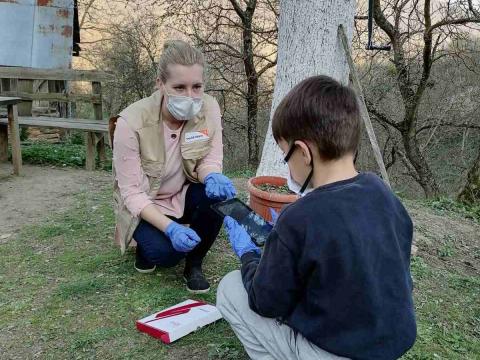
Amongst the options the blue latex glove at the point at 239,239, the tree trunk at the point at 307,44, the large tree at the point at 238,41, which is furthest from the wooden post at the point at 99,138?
the blue latex glove at the point at 239,239

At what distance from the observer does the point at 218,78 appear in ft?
31.2

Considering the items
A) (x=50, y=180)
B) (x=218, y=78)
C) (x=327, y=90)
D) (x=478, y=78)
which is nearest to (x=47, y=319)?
(x=327, y=90)

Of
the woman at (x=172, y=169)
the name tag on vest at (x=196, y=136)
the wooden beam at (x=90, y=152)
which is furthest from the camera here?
the wooden beam at (x=90, y=152)

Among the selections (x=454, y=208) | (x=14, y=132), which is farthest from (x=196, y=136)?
(x=454, y=208)

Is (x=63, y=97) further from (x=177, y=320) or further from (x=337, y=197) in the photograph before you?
(x=337, y=197)

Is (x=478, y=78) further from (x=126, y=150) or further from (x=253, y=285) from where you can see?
(x=253, y=285)

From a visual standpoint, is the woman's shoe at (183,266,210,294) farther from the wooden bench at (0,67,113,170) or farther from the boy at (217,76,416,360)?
the wooden bench at (0,67,113,170)

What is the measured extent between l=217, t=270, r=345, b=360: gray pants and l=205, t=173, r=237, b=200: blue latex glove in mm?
772

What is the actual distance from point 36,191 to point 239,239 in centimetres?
334

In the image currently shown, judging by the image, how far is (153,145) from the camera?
8.23ft

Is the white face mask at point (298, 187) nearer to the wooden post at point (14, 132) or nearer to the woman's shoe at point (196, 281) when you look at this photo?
the woman's shoe at point (196, 281)

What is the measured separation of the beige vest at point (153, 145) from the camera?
8.11 ft

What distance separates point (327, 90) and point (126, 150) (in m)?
1.34

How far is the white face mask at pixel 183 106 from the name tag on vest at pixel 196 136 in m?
0.14
